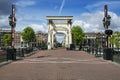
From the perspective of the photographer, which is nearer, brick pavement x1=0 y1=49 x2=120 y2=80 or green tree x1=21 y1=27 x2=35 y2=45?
brick pavement x1=0 y1=49 x2=120 y2=80

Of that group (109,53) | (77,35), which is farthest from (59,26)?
(109,53)

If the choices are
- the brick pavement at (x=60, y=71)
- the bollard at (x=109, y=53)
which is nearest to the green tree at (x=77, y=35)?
the bollard at (x=109, y=53)

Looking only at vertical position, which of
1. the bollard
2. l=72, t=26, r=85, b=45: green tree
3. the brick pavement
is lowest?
the brick pavement

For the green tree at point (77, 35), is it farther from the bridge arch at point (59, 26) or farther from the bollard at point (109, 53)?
the bollard at point (109, 53)

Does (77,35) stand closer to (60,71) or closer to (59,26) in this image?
(59,26)

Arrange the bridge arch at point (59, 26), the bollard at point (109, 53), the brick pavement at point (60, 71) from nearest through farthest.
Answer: the brick pavement at point (60, 71) → the bollard at point (109, 53) → the bridge arch at point (59, 26)

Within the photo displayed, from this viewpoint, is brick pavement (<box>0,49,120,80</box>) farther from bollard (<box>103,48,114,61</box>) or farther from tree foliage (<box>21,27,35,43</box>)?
tree foliage (<box>21,27,35,43</box>)

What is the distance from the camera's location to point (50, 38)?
11594 cm

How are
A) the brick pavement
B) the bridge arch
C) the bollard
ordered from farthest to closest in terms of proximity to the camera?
the bridge arch < the bollard < the brick pavement

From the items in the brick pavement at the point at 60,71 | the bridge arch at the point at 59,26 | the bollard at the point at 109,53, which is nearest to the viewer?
the brick pavement at the point at 60,71

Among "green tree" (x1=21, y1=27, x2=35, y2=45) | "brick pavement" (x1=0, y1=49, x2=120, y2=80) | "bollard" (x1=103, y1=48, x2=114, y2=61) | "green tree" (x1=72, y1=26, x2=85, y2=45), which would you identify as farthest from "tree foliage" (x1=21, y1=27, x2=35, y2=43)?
"brick pavement" (x1=0, y1=49, x2=120, y2=80)

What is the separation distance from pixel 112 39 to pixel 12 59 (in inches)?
3947

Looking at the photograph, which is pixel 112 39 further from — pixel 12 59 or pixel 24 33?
pixel 12 59

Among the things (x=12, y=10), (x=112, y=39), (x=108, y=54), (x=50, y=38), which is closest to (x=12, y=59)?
(x=12, y=10)
